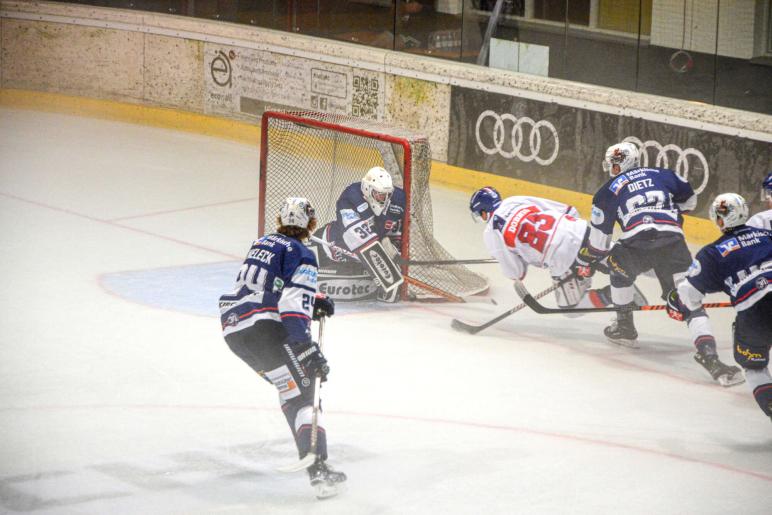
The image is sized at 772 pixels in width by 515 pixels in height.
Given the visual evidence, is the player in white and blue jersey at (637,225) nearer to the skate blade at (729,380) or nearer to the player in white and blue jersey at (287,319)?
the skate blade at (729,380)

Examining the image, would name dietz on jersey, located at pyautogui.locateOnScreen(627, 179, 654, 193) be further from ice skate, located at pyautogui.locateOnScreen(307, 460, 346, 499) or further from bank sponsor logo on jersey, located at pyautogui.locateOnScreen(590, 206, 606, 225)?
ice skate, located at pyautogui.locateOnScreen(307, 460, 346, 499)

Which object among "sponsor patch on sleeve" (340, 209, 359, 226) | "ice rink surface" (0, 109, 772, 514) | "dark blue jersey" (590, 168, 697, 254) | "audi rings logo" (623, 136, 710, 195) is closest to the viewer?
"ice rink surface" (0, 109, 772, 514)

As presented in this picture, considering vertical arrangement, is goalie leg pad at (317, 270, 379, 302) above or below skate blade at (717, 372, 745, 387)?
above

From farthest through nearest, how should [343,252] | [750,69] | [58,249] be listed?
[750,69]
[58,249]
[343,252]

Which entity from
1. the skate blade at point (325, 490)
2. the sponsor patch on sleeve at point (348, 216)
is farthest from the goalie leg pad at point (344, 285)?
the skate blade at point (325, 490)

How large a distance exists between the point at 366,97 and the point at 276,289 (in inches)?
232

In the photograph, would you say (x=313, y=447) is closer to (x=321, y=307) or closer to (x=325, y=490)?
(x=325, y=490)

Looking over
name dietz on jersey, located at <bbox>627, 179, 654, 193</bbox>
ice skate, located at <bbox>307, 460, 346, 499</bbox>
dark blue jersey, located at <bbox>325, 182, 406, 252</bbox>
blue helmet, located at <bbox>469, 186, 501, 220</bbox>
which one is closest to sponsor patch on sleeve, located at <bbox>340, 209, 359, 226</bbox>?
dark blue jersey, located at <bbox>325, 182, 406, 252</bbox>

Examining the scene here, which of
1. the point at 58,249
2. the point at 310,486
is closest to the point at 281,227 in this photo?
the point at 310,486

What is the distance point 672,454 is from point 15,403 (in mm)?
2812

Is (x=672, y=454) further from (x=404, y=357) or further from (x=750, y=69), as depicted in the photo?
(x=750, y=69)

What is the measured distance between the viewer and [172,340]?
6781 mm

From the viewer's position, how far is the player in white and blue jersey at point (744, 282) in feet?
17.6

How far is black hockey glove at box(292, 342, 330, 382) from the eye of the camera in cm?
480
